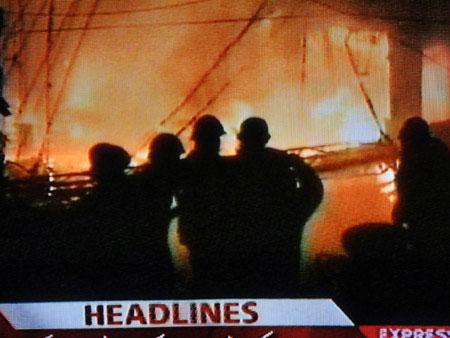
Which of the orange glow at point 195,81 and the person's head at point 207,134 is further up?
the orange glow at point 195,81

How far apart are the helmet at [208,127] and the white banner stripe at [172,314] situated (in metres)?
0.45

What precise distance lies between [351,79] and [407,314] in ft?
2.11

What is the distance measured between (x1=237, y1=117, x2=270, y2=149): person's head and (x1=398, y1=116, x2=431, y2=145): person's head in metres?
0.35

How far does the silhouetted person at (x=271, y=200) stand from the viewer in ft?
5.58

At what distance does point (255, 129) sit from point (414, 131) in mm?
409

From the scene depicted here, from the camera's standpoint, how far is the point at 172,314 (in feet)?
5.88

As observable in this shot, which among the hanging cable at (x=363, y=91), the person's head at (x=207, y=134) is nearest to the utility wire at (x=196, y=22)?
the hanging cable at (x=363, y=91)

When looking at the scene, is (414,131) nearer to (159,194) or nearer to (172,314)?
(159,194)

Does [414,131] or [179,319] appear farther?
[179,319]

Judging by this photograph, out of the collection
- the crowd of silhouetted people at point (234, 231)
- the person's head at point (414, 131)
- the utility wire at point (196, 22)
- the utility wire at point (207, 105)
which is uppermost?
the utility wire at point (196, 22)

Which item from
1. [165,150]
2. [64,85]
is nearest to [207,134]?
[165,150]

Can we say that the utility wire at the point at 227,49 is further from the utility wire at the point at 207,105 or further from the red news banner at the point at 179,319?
the red news banner at the point at 179,319

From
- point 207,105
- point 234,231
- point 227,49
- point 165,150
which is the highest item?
point 227,49

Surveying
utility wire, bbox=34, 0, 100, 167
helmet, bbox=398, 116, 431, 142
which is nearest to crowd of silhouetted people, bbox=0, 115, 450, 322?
helmet, bbox=398, 116, 431, 142
